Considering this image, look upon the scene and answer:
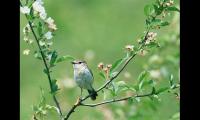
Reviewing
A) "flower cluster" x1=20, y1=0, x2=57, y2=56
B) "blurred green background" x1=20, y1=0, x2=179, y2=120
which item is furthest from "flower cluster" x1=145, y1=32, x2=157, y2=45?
"blurred green background" x1=20, y1=0, x2=179, y2=120

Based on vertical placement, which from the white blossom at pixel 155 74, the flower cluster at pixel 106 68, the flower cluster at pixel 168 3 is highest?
the flower cluster at pixel 168 3

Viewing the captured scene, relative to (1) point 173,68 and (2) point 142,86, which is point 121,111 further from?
(2) point 142,86

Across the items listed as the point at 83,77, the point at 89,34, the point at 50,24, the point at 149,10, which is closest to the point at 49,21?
the point at 50,24

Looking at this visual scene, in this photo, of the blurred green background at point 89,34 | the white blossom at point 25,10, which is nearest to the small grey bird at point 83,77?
the white blossom at point 25,10

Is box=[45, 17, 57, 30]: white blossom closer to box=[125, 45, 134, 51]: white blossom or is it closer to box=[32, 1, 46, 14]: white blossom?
box=[32, 1, 46, 14]: white blossom

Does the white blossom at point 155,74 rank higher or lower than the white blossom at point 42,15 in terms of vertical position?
lower

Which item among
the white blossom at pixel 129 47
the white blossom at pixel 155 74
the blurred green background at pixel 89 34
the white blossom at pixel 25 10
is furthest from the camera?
the blurred green background at pixel 89 34

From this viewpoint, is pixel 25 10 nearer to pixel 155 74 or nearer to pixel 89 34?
pixel 155 74

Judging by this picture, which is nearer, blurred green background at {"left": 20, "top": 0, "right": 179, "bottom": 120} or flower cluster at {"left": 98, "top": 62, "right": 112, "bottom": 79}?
flower cluster at {"left": 98, "top": 62, "right": 112, "bottom": 79}

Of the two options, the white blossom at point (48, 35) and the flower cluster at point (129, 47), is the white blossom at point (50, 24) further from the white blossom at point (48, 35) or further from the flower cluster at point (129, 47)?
the flower cluster at point (129, 47)

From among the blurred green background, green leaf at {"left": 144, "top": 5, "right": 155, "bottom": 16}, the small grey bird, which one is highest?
green leaf at {"left": 144, "top": 5, "right": 155, "bottom": 16}
